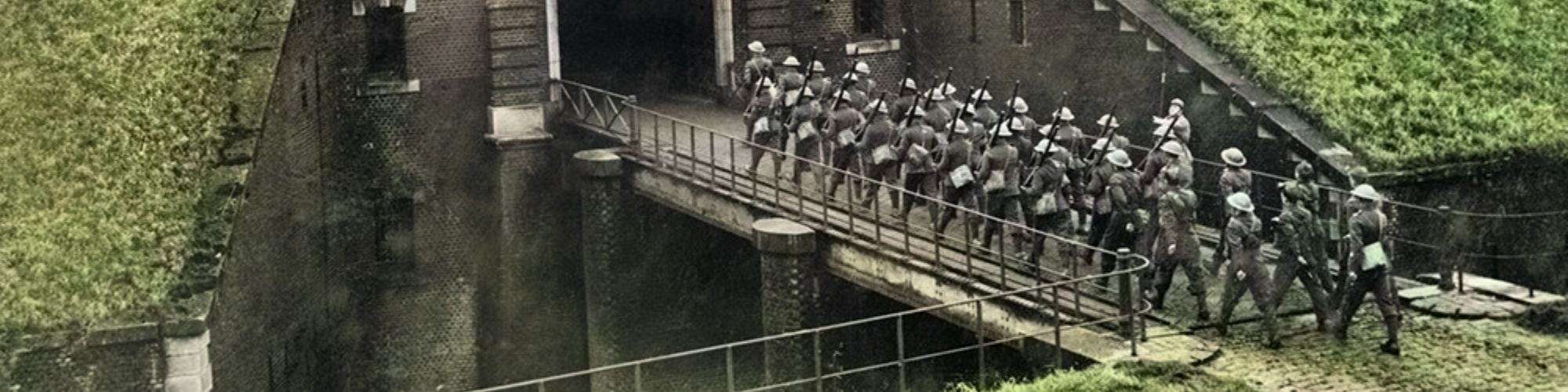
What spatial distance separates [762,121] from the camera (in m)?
22.5

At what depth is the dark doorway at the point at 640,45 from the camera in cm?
2814

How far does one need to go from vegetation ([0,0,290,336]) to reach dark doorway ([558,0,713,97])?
7.68m

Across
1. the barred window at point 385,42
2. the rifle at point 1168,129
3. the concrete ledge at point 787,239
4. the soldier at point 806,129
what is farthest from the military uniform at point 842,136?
the barred window at point 385,42

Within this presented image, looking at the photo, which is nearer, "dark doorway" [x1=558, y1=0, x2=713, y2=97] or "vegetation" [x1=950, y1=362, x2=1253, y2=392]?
"vegetation" [x1=950, y1=362, x2=1253, y2=392]

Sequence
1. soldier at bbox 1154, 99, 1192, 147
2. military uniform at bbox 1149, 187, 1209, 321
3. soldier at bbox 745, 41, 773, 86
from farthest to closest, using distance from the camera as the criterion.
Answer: soldier at bbox 745, 41, 773, 86 → soldier at bbox 1154, 99, 1192, 147 → military uniform at bbox 1149, 187, 1209, 321

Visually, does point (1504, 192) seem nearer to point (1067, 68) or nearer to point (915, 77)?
point (1067, 68)

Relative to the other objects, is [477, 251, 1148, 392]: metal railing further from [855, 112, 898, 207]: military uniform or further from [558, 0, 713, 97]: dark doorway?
[558, 0, 713, 97]: dark doorway

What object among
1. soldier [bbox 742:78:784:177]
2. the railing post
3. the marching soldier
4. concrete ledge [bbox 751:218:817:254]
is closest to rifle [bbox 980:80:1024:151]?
concrete ledge [bbox 751:218:817:254]

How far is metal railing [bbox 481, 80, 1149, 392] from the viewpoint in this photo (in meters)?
16.0

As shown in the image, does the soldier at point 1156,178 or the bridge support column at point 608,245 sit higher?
the soldier at point 1156,178

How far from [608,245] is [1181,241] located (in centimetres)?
947

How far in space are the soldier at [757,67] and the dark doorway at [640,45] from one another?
326 centimetres

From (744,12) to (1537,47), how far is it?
32.7ft

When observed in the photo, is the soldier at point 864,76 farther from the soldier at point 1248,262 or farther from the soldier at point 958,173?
the soldier at point 1248,262
